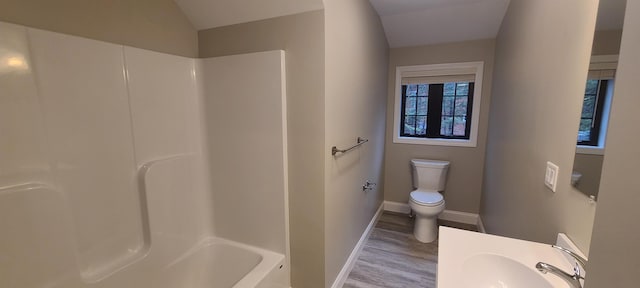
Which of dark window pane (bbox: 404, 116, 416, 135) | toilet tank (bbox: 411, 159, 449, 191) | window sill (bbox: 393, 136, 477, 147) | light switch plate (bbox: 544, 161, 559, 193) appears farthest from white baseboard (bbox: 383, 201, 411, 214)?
light switch plate (bbox: 544, 161, 559, 193)

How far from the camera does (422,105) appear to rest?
3.03 m

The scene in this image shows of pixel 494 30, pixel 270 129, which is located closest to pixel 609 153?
pixel 270 129

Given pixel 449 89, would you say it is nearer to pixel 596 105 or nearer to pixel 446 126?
pixel 446 126

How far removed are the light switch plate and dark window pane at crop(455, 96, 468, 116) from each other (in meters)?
1.83

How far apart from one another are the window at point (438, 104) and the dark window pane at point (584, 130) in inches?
76.1

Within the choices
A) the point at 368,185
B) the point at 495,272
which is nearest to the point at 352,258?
the point at 368,185

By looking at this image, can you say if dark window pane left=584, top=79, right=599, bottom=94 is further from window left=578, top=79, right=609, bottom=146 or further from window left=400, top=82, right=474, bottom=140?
window left=400, top=82, right=474, bottom=140

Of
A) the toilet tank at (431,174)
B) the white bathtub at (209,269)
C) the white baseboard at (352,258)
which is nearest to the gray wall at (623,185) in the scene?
the white bathtub at (209,269)

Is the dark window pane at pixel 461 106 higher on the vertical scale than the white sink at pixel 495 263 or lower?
higher

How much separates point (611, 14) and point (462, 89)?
7.03ft

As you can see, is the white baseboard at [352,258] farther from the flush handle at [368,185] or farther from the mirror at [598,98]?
the mirror at [598,98]

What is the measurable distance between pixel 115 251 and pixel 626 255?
196 centimetres

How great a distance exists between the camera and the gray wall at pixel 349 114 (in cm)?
155

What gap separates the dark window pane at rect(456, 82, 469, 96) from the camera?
2826 mm
